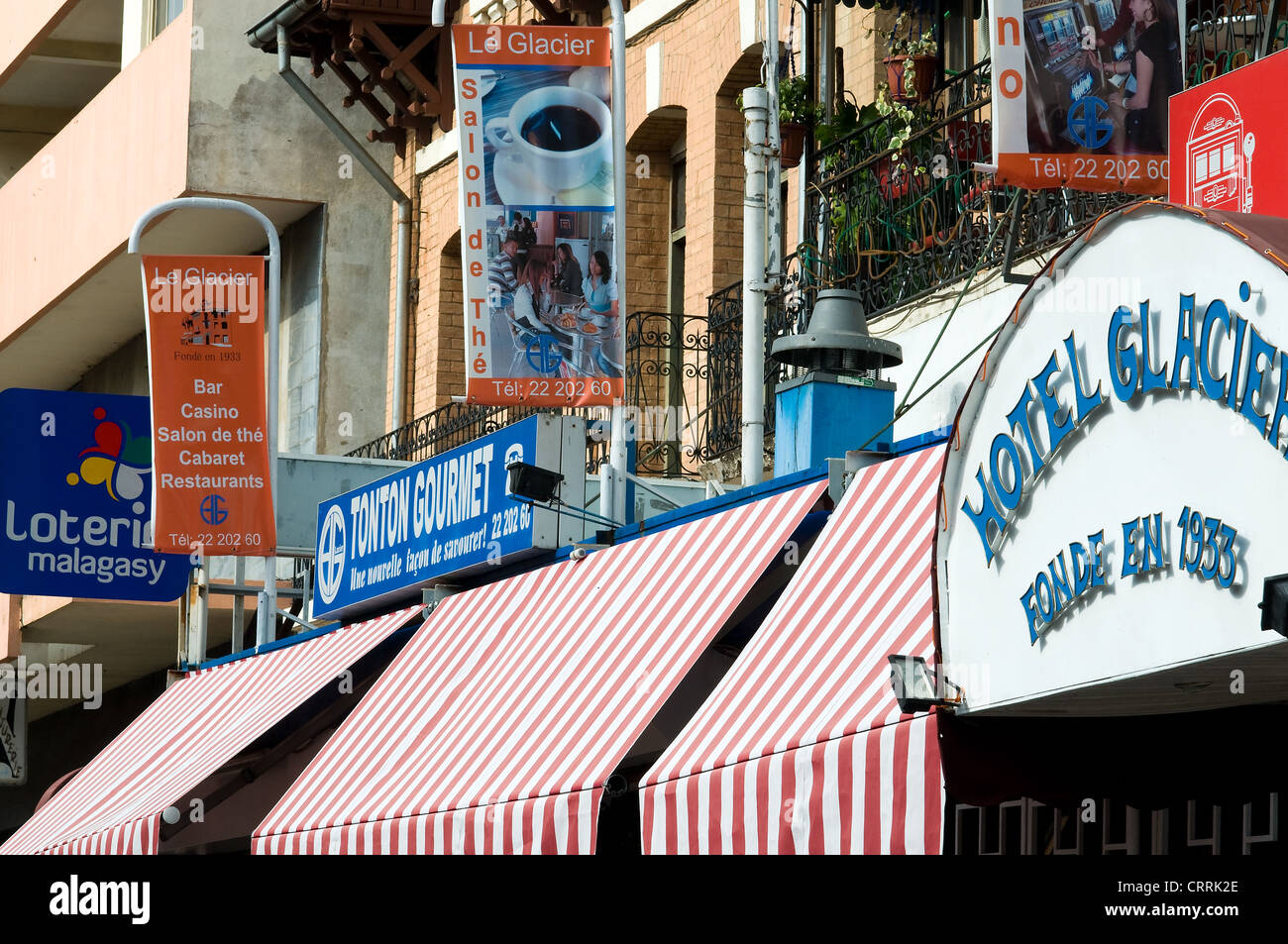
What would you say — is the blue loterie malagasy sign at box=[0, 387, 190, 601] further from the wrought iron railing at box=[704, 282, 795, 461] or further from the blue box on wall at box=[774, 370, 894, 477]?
the blue box on wall at box=[774, 370, 894, 477]

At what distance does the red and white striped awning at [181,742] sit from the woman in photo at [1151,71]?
5.79 meters

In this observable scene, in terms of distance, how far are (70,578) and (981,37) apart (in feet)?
29.5

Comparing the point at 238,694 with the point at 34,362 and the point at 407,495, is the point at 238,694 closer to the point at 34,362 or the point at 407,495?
the point at 407,495

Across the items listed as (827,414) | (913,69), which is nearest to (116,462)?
(913,69)

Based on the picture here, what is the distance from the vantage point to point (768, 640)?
7.89 metres

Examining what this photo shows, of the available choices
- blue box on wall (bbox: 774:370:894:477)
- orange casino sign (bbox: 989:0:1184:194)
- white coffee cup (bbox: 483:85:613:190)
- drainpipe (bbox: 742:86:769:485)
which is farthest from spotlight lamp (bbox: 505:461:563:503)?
orange casino sign (bbox: 989:0:1184:194)

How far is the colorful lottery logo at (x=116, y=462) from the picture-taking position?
674 inches

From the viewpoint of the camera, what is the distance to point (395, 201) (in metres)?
20.5

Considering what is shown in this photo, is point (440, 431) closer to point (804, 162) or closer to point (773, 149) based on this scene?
point (804, 162)

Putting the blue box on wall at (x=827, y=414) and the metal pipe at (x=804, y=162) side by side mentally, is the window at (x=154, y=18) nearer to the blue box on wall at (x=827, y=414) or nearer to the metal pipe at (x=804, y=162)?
the metal pipe at (x=804, y=162)

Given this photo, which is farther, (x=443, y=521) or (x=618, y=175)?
(x=443, y=521)

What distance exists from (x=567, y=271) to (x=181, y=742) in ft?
17.4

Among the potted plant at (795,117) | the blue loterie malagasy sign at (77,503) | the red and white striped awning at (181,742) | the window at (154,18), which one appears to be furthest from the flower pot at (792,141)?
the window at (154,18)

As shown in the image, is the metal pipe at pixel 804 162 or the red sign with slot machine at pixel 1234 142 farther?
the metal pipe at pixel 804 162
